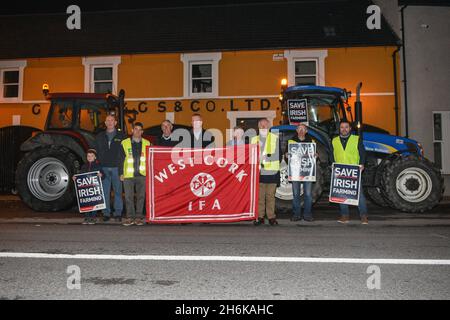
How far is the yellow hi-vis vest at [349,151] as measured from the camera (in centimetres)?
809

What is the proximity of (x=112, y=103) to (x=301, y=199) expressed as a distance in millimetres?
4943

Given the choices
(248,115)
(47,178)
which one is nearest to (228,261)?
(47,178)

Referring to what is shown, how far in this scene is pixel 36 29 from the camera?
18547 millimetres

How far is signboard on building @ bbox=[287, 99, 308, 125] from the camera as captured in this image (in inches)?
365

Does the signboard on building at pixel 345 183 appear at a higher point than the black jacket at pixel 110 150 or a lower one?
lower

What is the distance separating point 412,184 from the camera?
8867mm

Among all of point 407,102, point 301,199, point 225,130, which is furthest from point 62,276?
point 407,102

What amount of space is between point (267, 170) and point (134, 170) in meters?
2.63

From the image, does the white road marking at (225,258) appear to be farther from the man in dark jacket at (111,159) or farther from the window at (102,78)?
the window at (102,78)

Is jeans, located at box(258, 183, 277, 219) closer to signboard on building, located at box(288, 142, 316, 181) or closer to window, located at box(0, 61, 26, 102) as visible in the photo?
signboard on building, located at box(288, 142, 316, 181)

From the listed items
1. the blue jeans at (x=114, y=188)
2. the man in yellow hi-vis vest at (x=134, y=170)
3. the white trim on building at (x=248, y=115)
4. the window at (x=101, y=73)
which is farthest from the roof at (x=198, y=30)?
the blue jeans at (x=114, y=188)

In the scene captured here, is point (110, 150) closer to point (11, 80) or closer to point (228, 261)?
point (228, 261)

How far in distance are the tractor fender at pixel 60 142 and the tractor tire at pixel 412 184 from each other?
6827 millimetres
